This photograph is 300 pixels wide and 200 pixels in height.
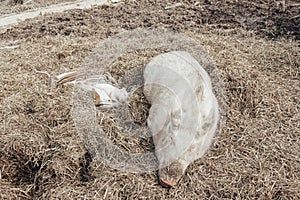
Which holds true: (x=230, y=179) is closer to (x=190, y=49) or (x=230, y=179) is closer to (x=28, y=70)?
(x=190, y=49)

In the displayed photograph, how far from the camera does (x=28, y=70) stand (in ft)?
15.4

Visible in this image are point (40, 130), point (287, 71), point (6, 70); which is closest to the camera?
point (40, 130)

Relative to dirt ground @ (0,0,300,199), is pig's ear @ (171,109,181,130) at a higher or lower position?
higher

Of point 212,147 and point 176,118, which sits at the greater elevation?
point 176,118

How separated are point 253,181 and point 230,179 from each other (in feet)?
0.60

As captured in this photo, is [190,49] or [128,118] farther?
[190,49]

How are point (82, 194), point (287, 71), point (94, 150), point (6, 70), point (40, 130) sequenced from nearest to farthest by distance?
point (82, 194)
point (94, 150)
point (40, 130)
point (287, 71)
point (6, 70)

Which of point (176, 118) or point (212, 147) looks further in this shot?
point (212, 147)

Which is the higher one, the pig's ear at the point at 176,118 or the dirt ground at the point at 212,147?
the pig's ear at the point at 176,118

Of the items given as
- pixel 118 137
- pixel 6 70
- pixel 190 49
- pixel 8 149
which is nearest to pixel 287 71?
pixel 190 49

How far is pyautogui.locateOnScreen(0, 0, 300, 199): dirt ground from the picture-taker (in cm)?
279

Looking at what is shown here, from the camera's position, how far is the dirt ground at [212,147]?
2795 mm

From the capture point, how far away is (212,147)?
10.2ft

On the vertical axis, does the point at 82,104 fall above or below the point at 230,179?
above
